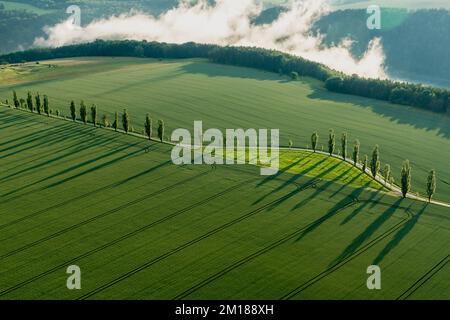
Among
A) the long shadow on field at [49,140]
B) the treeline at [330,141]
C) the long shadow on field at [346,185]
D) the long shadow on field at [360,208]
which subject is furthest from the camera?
the long shadow on field at [49,140]

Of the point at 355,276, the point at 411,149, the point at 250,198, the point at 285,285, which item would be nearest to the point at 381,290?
the point at 355,276

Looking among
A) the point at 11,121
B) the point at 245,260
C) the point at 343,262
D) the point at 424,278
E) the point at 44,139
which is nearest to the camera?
the point at 424,278

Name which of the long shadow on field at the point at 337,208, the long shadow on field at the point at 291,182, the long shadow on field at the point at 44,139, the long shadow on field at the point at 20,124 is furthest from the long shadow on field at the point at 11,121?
the long shadow on field at the point at 337,208

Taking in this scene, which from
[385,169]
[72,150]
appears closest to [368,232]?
[385,169]

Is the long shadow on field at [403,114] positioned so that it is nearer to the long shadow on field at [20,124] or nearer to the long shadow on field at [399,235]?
the long shadow on field at [399,235]

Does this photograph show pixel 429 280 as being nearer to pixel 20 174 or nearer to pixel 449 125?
pixel 20 174

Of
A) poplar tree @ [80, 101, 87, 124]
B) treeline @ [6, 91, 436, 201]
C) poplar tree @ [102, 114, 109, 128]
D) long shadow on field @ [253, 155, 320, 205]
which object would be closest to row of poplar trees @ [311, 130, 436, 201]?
treeline @ [6, 91, 436, 201]

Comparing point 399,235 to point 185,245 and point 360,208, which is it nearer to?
point 360,208
